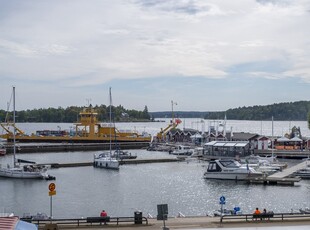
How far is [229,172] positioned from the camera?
55500 mm

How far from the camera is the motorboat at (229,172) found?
54.8 metres

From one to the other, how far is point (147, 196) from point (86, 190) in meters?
7.04

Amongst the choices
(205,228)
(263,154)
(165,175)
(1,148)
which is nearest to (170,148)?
(263,154)

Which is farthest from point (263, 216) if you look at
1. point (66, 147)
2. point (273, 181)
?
point (66, 147)

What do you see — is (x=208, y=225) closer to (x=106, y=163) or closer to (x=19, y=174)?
(x=19, y=174)

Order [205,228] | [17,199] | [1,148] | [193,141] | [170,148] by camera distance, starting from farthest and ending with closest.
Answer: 1. [193,141]
2. [170,148]
3. [1,148]
4. [17,199]
5. [205,228]

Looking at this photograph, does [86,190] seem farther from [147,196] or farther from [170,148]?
[170,148]

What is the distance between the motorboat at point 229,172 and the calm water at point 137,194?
134cm

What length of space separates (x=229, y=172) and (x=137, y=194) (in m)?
13.5

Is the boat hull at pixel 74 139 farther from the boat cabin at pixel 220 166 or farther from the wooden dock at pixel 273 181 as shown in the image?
the wooden dock at pixel 273 181

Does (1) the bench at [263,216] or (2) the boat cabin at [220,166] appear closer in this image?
(1) the bench at [263,216]

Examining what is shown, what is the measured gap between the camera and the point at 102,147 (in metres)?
106

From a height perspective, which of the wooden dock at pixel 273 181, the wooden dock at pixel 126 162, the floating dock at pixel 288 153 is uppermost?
the floating dock at pixel 288 153

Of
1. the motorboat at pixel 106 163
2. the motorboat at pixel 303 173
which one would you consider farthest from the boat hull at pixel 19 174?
the motorboat at pixel 303 173
